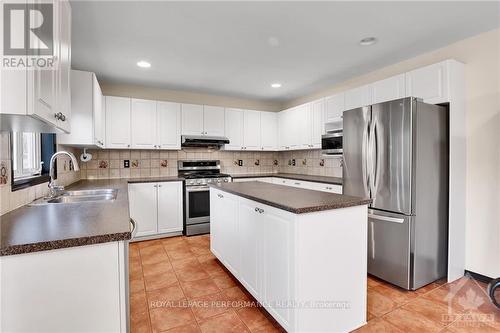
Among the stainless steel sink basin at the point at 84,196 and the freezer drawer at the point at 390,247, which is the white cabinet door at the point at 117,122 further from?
the freezer drawer at the point at 390,247

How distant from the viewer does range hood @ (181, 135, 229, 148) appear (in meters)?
4.20

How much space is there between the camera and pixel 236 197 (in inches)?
91.3

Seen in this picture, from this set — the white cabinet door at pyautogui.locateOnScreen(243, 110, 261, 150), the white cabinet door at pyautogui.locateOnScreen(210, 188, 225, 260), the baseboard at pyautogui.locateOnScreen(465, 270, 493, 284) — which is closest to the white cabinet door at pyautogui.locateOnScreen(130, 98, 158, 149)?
the white cabinet door at pyautogui.locateOnScreen(243, 110, 261, 150)

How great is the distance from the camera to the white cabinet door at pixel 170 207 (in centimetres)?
380

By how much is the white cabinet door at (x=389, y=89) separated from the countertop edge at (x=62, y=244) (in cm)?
293

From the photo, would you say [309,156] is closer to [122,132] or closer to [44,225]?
[122,132]

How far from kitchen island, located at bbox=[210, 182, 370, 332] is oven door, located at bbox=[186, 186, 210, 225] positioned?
214 cm

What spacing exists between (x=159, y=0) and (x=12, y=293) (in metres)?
1.93

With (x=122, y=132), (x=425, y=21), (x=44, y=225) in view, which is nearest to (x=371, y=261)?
(x=425, y=21)

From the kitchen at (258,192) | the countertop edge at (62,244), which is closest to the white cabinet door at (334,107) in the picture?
the kitchen at (258,192)

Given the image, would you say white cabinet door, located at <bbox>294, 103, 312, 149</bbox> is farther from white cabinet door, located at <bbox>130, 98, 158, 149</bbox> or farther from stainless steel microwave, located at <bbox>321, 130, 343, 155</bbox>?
white cabinet door, located at <bbox>130, 98, 158, 149</bbox>

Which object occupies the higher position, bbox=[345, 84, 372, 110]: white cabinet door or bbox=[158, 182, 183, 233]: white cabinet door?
bbox=[345, 84, 372, 110]: white cabinet door

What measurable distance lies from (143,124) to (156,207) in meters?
1.27

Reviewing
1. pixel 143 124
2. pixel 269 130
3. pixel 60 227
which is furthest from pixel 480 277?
pixel 143 124
